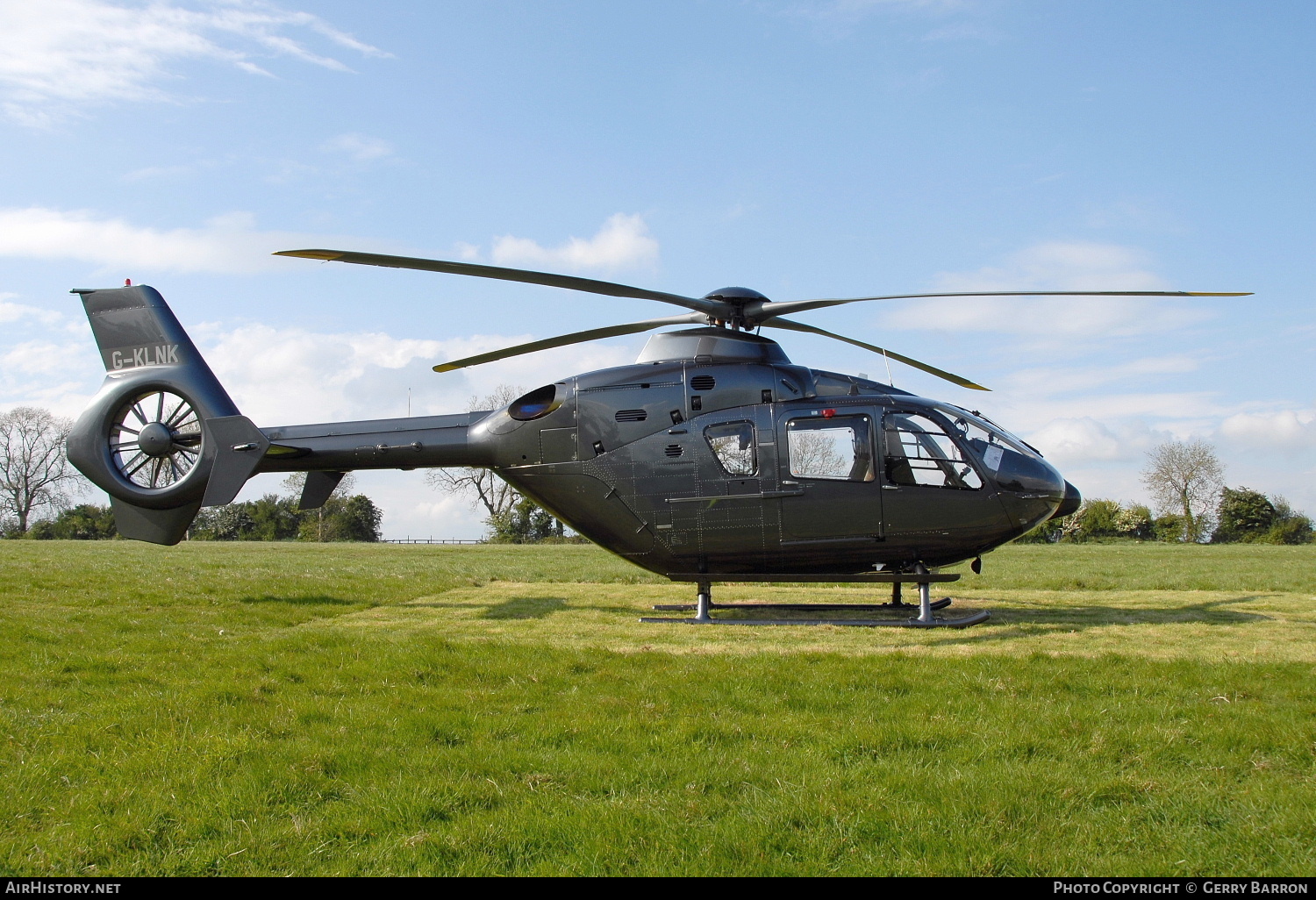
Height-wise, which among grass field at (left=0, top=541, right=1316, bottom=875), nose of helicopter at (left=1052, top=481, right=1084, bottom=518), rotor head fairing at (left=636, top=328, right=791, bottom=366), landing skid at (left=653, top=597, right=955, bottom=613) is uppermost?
rotor head fairing at (left=636, top=328, right=791, bottom=366)

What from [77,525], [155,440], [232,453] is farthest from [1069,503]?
[77,525]

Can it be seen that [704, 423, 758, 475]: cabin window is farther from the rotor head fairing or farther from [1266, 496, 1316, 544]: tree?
[1266, 496, 1316, 544]: tree

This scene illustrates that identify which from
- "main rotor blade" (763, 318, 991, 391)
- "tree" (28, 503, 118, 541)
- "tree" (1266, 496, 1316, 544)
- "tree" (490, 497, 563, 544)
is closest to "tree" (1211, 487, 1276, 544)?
"tree" (1266, 496, 1316, 544)

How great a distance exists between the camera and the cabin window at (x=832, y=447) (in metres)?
11.1

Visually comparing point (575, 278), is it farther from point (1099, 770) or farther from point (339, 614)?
point (1099, 770)

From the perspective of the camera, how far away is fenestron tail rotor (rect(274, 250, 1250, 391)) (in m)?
9.66

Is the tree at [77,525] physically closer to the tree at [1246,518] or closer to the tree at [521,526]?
the tree at [521,526]

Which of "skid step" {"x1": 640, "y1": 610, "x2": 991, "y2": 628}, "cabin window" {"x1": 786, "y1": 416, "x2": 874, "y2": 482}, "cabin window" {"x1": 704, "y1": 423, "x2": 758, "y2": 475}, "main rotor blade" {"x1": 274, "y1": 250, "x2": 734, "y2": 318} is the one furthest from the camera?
"cabin window" {"x1": 704, "y1": 423, "x2": 758, "y2": 475}

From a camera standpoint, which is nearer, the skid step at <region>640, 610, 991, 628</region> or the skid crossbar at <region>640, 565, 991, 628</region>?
the skid step at <region>640, 610, 991, 628</region>

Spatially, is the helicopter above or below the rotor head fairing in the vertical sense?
below

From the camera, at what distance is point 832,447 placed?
11.2 meters

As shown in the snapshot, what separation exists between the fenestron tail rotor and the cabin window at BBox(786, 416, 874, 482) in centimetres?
155
